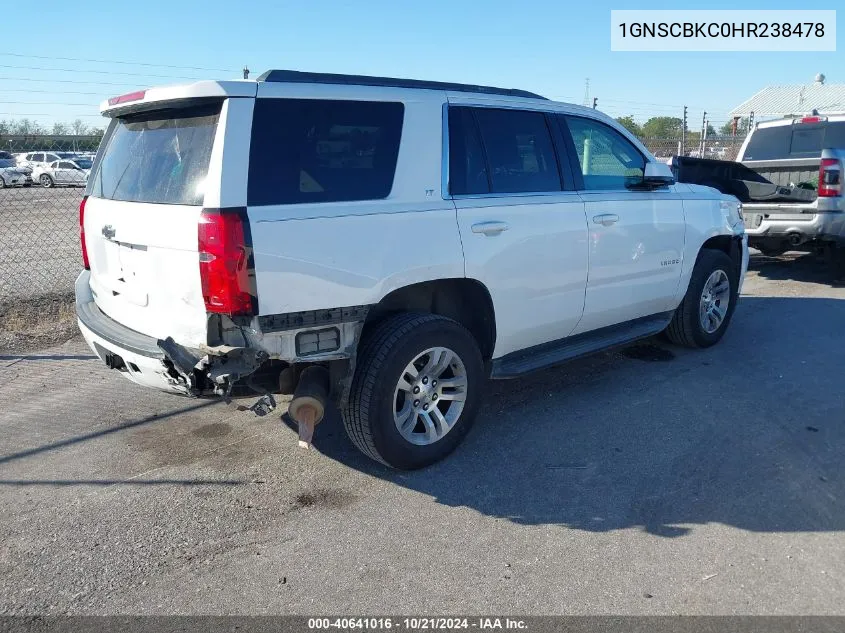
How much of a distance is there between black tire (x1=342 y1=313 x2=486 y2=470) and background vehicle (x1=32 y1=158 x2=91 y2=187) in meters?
33.5

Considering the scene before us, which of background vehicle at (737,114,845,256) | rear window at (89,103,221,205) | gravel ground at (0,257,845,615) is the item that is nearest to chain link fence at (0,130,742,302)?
background vehicle at (737,114,845,256)

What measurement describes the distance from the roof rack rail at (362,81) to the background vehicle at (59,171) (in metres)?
33.0

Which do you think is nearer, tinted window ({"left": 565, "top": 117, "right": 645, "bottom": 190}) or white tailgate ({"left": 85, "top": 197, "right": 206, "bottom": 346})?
white tailgate ({"left": 85, "top": 197, "right": 206, "bottom": 346})

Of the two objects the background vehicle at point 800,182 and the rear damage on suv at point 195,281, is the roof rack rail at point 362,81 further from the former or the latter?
the background vehicle at point 800,182

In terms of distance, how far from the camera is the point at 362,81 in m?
3.68

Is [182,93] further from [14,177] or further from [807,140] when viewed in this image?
[14,177]

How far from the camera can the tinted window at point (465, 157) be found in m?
3.98

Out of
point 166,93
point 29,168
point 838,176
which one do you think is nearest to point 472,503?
point 166,93

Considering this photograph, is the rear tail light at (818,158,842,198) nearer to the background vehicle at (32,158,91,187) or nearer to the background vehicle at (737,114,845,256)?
the background vehicle at (737,114,845,256)

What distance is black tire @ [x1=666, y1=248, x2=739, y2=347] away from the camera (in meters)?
5.88

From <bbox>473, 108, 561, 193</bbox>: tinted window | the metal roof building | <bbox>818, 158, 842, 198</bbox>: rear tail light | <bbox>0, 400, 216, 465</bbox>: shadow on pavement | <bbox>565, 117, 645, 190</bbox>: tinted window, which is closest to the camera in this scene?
<bbox>0, 400, 216, 465</bbox>: shadow on pavement

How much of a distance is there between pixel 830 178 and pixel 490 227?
21.4 feet

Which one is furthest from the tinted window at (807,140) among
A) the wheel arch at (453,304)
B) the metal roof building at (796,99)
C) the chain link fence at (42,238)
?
the metal roof building at (796,99)

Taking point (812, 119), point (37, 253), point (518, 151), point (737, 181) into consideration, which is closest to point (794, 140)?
point (812, 119)
